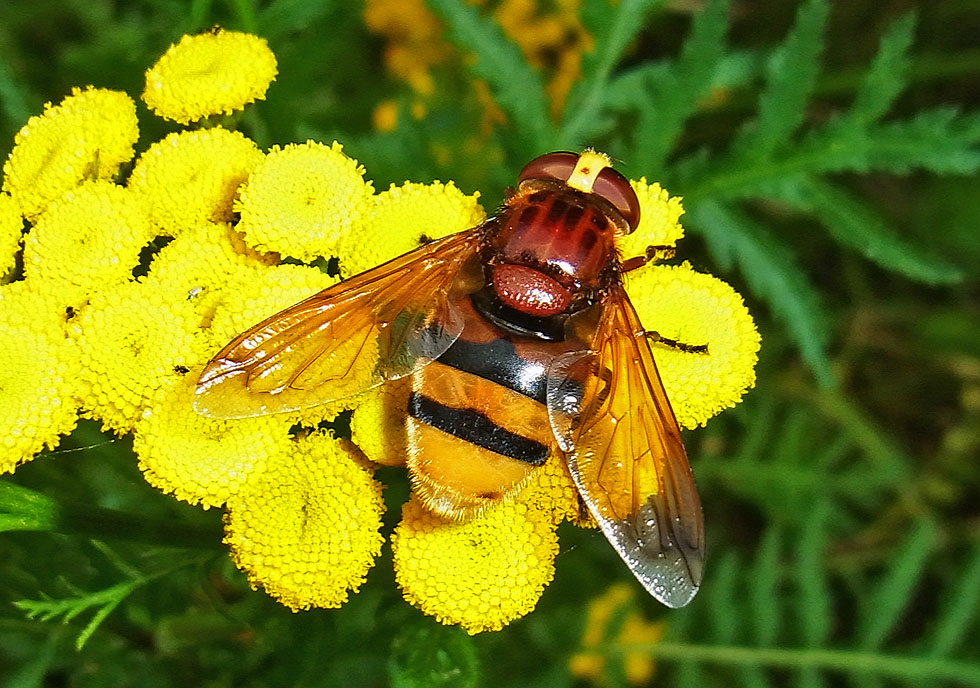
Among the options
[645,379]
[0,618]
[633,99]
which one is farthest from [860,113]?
[0,618]

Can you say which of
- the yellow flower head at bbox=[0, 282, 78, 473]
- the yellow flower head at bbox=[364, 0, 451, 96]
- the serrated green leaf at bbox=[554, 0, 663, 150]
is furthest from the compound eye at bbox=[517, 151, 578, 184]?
the yellow flower head at bbox=[364, 0, 451, 96]

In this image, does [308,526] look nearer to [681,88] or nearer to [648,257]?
[648,257]

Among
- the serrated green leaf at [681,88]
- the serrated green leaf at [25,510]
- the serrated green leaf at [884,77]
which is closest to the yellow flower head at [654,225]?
the serrated green leaf at [681,88]

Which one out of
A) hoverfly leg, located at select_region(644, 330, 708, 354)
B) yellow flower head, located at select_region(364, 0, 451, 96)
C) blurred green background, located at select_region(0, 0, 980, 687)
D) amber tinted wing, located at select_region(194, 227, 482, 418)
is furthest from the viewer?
yellow flower head, located at select_region(364, 0, 451, 96)

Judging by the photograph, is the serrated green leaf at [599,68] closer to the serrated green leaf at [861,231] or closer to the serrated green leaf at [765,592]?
the serrated green leaf at [861,231]

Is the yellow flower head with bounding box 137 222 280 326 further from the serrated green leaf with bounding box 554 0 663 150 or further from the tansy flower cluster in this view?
the serrated green leaf with bounding box 554 0 663 150

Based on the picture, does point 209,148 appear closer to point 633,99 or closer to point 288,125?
point 288,125
